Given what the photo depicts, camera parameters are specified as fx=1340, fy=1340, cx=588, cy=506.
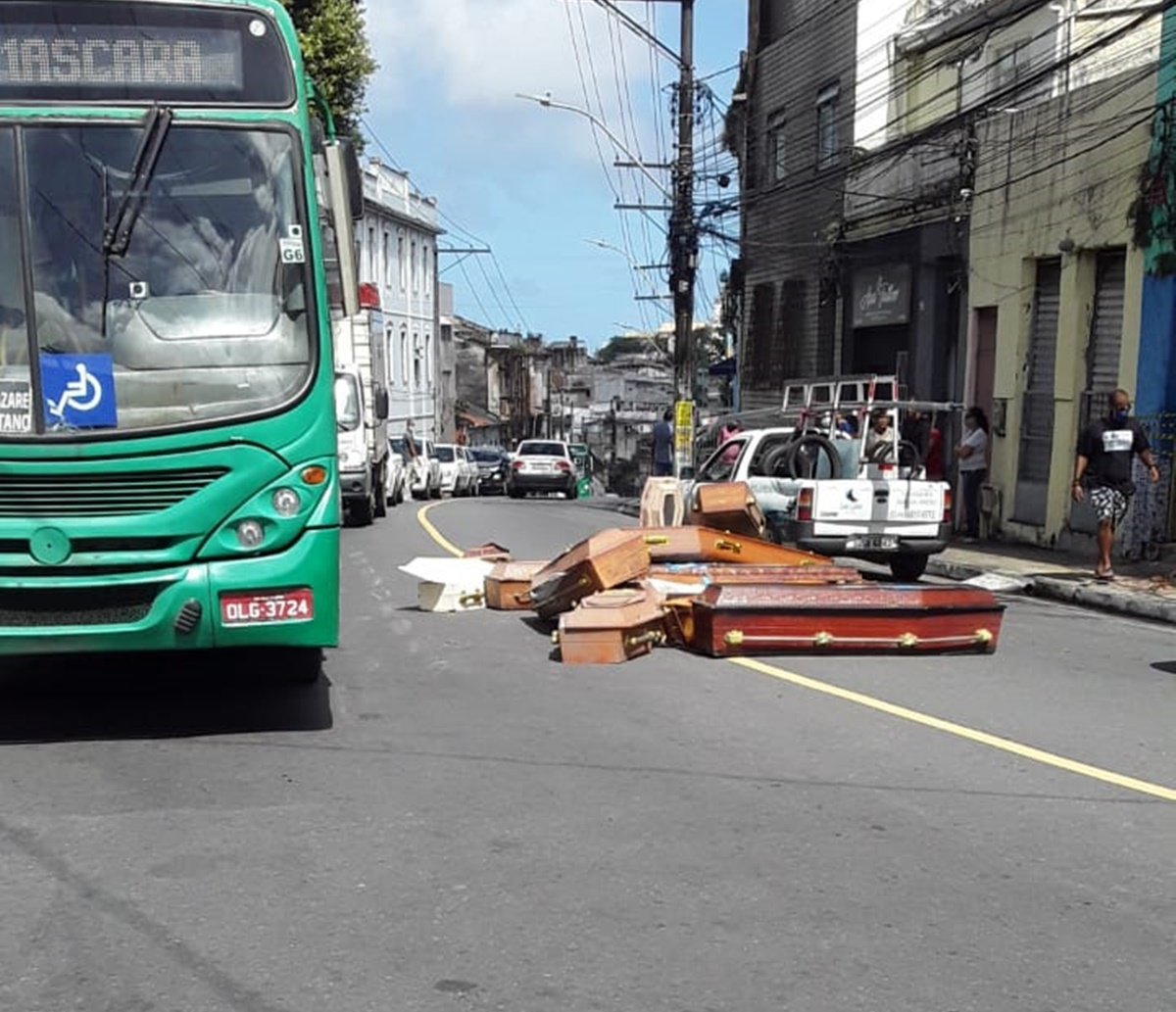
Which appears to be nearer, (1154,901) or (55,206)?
(1154,901)

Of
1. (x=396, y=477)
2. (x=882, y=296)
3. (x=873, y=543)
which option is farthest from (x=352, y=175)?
(x=396, y=477)

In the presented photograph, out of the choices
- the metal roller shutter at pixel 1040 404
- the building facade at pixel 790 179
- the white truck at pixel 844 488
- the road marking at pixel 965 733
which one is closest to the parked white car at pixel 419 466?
the building facade at pixel 790 179

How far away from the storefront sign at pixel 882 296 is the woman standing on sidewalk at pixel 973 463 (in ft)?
13.1

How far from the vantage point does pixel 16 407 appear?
20.2ft

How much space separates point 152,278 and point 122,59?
3.59ft

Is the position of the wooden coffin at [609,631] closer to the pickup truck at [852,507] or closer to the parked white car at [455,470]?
the pickup truck at [852,507]

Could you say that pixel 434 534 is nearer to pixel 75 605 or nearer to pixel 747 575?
pixel 747 575

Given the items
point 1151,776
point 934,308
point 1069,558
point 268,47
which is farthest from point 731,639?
point 934,308

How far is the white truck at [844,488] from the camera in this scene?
44.5ft

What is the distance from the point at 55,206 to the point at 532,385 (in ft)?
288

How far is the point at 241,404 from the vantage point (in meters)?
6.41

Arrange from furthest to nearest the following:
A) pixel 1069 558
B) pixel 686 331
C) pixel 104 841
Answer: pixel 686 331
pixel 1069 558
pixel 104 841

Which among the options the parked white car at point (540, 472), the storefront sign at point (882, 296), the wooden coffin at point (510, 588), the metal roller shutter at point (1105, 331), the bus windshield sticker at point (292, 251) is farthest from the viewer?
the parked white car at point (540, 472)

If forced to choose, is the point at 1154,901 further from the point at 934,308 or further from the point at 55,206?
the point at 934,308
